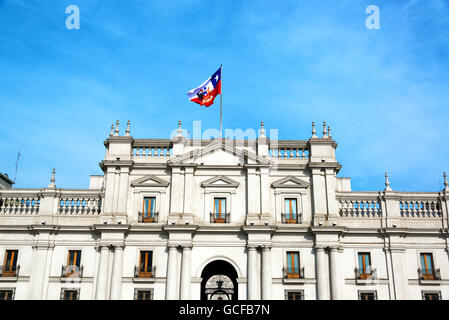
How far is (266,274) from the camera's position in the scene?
36.3 metres

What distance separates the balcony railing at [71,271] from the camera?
37.2 m

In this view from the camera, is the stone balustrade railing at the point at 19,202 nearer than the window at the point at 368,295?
No

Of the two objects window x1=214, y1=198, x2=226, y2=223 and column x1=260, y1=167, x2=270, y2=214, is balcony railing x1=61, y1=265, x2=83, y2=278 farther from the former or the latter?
column x1=260, y1=167, x2=270, y2=214

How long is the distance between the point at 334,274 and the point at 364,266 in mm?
2892

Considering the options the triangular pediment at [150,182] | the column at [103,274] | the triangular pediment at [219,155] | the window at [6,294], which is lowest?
the window at [6,294]

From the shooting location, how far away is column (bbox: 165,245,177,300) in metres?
35.9

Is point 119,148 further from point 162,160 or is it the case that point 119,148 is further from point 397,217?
point 397,217

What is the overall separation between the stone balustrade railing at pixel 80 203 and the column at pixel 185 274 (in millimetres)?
8185

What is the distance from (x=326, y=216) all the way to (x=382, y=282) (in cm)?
644

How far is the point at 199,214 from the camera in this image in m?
38.8

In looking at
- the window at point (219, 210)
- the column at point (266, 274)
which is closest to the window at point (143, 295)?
the window at point (219, 210)

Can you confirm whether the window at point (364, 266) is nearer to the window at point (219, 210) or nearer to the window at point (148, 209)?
the window at point (219, 210)

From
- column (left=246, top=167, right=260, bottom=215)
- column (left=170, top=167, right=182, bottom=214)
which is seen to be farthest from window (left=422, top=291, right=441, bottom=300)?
column (left=170, top=167, right=182, bottom=214)
